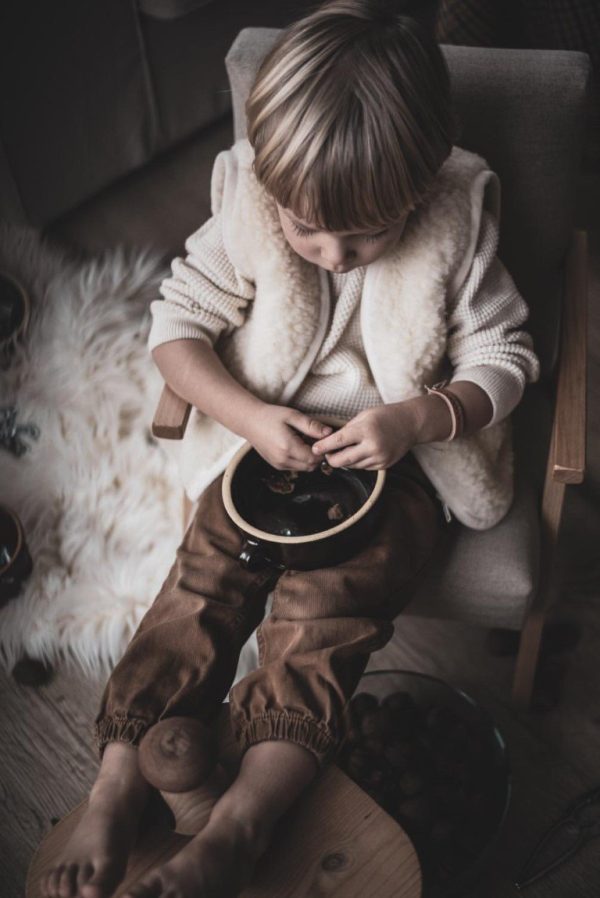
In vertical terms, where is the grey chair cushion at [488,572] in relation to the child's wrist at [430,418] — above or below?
below

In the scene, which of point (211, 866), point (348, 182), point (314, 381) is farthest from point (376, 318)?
point (211, 866)

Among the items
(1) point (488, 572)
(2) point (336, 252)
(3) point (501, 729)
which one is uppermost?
(2) point (336, 252)

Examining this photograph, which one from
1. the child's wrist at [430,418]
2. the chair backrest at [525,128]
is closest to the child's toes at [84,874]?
the child's wrist at [430,418]

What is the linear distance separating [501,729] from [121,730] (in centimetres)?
68

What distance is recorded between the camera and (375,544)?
100cm

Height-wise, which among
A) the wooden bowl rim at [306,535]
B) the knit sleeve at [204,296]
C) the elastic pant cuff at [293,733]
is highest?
the knit sleeve at [204,296]

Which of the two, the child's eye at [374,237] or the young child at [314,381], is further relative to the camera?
the child's eye at [374,237]

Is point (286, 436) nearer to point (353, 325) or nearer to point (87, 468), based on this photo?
point (353, 325)

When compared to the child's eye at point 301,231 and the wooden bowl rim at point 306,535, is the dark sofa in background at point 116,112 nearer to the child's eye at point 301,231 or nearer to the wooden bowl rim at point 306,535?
the child's eye at point 301,231

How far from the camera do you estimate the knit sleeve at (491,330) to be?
105 centimetres

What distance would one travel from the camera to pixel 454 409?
1.02 m

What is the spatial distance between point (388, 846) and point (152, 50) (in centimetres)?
175

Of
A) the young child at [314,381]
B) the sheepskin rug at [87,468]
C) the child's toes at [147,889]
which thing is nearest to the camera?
the child's toes at [147,889]

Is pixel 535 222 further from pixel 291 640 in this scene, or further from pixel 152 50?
pixel 152 50
